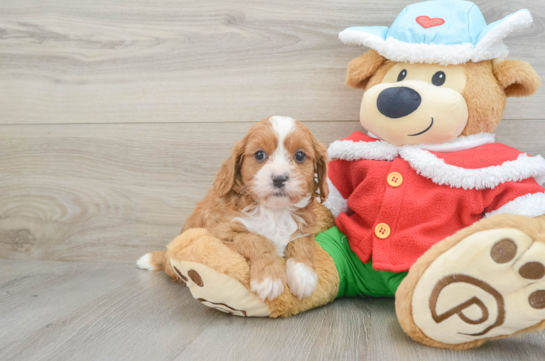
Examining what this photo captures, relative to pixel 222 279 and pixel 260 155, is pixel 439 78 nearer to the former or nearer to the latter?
Answer: pixel 260 155

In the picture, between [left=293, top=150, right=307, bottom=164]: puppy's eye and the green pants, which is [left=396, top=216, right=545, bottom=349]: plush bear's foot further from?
[left=293, top=150, right=307, bottom=164]: puppy's eye

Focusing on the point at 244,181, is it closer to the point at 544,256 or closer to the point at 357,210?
the point at 357,210

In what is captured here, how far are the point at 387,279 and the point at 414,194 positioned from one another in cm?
24

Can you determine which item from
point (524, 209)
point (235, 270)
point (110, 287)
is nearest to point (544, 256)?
point (524, 209)

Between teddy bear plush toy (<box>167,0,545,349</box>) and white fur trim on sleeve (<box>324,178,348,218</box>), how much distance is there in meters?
0.03

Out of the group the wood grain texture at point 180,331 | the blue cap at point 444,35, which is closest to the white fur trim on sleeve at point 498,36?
the blue cap at point 444,35

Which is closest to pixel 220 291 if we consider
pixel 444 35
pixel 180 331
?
pixel 180 331

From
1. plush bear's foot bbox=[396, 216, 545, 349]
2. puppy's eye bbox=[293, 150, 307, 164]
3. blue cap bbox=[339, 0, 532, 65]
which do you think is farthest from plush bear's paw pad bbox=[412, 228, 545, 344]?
blue cap bbox=[339, 0, 532, 65]

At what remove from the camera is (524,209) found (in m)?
1.02

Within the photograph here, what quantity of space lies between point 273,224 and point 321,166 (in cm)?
21

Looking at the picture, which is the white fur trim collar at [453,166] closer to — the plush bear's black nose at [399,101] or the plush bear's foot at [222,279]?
the plush bear's black nose at [399,101]

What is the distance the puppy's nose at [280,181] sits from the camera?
1.03 metres

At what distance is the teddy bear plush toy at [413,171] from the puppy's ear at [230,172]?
128 mm

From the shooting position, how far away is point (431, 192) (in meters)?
1.12
